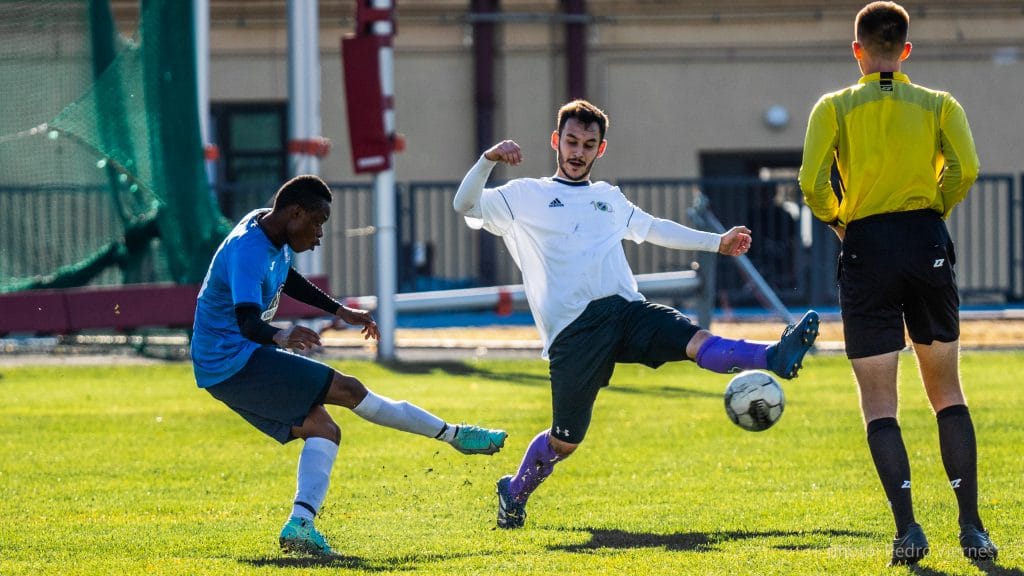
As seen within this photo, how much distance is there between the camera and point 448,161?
83.6 ft

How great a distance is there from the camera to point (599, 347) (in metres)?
6.96

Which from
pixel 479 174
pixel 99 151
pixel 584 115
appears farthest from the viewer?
pixel 99 151

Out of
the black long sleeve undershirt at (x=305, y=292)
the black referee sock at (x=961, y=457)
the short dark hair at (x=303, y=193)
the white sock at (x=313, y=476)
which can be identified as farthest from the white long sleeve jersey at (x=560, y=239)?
the black referee sock at (x=961, y=457)

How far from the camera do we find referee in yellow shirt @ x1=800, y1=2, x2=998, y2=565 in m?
5.88

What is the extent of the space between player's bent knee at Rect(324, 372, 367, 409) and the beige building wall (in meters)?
18.5

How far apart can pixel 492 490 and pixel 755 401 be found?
196 centimetres

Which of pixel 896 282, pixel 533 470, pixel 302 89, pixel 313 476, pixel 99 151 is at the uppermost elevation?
pixel 302 89

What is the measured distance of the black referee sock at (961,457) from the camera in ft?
19.2

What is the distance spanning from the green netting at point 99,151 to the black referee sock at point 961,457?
10344mm

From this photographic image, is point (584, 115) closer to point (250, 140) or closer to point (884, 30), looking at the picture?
point (884, 30)

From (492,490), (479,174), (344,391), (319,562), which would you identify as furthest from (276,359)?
(492,490)

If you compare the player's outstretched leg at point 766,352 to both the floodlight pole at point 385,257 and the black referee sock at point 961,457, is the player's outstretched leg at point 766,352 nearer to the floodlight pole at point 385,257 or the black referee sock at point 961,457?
the black referee sock at point 961,457

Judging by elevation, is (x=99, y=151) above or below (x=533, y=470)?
above

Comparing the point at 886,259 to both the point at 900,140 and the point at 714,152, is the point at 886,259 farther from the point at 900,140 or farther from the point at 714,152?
the point at 714,152
